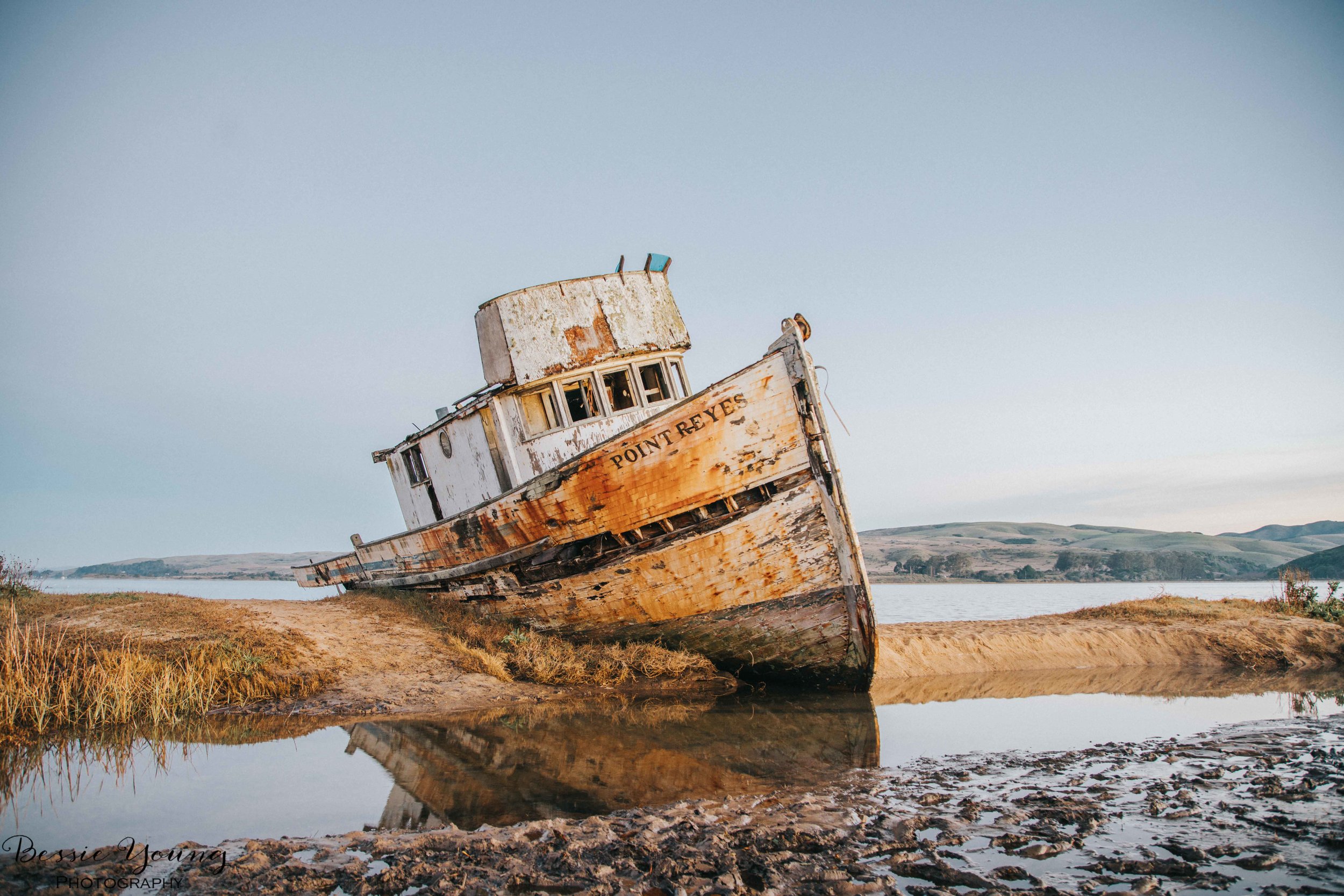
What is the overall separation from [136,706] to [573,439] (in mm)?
5351

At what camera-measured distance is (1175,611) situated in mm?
11305

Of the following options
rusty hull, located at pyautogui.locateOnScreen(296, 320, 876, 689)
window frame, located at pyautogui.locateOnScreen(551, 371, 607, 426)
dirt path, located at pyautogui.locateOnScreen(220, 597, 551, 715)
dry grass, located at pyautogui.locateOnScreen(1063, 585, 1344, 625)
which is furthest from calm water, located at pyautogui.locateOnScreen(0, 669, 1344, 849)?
window frame, located at pyautogui.locateOnScreen(551, 371, 607, 426)

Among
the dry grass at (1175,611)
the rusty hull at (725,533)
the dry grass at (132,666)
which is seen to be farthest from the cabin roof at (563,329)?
the dry grass at (1175,611)

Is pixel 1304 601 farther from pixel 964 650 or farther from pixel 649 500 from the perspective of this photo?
pixel 649 500

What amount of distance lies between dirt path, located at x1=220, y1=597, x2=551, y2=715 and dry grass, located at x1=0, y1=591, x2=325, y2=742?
0.36 m

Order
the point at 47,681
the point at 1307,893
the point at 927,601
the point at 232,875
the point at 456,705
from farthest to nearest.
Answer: the point at 927,601
the point at 456,705
the point at 47,681
the point at 232,875
the point at 1307,893

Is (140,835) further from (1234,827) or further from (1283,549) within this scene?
(1283,549)

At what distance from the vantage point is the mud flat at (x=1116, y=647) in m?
9.37

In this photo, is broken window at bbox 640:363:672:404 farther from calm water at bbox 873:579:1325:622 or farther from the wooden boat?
calm water at bbox 873:579:1325:622

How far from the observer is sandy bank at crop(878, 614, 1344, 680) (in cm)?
938

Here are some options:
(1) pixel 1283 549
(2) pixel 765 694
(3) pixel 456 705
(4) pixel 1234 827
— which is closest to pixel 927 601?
(2) pixel 765 694

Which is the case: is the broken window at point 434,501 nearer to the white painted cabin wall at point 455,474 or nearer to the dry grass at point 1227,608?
the white painted cabin wall at point 455,474

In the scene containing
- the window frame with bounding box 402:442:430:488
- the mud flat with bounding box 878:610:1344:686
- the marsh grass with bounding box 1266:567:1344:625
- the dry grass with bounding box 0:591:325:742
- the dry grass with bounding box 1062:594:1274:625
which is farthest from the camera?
the window frame with bounding box 402:442:430:488

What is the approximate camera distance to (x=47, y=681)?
243 inches
